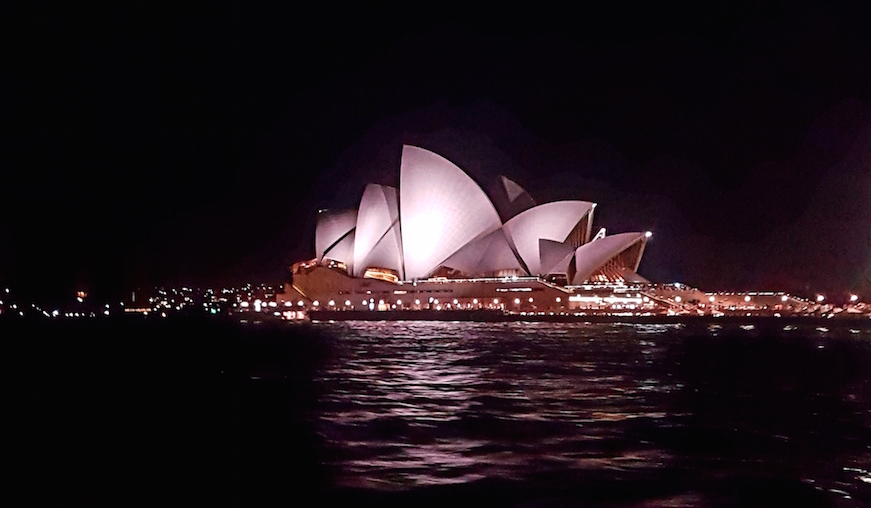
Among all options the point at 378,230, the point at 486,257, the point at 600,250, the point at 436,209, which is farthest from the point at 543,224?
the point at 378,230

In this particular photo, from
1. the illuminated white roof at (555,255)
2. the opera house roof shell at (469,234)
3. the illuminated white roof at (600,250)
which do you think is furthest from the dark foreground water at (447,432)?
the illuminated white roof at (600,250)

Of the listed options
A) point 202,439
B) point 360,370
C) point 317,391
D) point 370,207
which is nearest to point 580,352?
point 360,370

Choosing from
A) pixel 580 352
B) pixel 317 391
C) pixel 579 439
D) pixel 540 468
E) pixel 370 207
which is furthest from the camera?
pixel 370 207

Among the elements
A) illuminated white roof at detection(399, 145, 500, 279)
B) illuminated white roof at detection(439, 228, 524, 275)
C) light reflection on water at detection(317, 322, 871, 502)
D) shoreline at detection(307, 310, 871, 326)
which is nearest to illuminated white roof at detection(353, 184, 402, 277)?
illuminated white roof at detection(399, 145, 500, 279)

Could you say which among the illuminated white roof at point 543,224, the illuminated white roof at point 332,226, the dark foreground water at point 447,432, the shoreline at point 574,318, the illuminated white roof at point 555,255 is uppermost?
the illuminated white roof at point 332,226

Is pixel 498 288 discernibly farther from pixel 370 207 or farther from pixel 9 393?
pixel 9 393

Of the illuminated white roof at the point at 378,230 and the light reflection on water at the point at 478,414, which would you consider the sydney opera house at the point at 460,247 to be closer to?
the illuminated white roof at the point at 378,230
